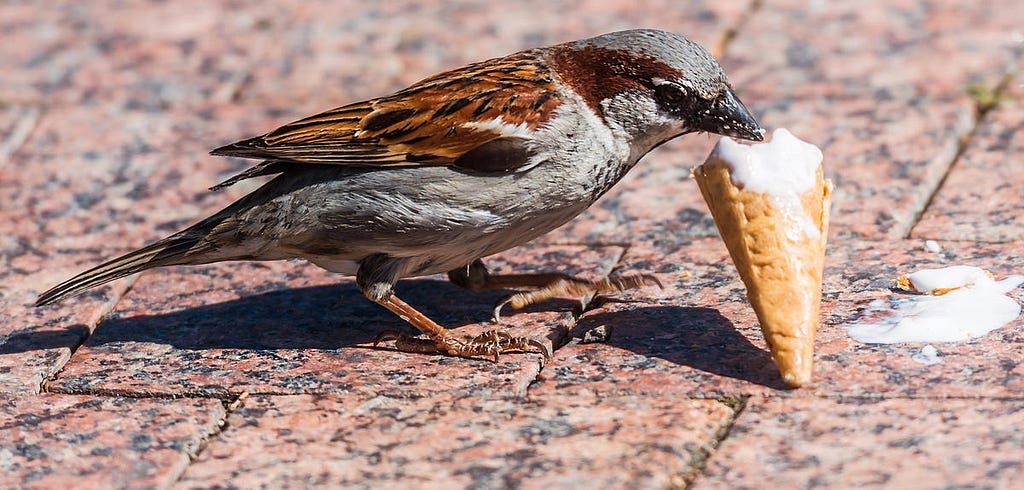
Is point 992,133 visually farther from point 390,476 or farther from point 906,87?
point 390,476

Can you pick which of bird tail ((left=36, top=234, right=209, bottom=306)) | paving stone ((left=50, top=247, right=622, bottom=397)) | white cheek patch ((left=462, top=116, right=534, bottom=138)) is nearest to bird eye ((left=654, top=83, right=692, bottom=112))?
white cheek patch ((left=462, top=116, right=534, bottom=138))

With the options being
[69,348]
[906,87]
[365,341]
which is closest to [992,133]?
[906,87]

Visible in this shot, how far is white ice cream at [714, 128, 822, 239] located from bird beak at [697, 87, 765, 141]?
1.02 feet

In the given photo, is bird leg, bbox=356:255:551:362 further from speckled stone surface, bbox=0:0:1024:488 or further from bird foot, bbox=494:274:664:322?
bird foot, bbox=494:274:664:322

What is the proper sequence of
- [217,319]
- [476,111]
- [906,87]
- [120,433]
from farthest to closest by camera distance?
[906,87] → [217,319] → [476,111] → [120,433]

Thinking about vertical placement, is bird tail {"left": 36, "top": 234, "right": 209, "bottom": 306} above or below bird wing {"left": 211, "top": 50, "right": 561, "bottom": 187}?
below

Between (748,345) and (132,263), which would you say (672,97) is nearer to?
(748,345)

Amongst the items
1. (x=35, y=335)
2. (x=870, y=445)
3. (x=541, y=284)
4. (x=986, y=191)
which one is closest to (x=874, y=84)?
(x=986, y=191)

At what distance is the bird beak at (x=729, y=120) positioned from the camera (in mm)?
3891

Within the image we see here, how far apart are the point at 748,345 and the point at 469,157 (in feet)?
3.04

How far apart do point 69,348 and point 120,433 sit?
0.77 meters

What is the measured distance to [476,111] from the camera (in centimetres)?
389

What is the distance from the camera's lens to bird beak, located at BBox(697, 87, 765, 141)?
3.89 m

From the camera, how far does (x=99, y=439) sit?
338 centimetres
